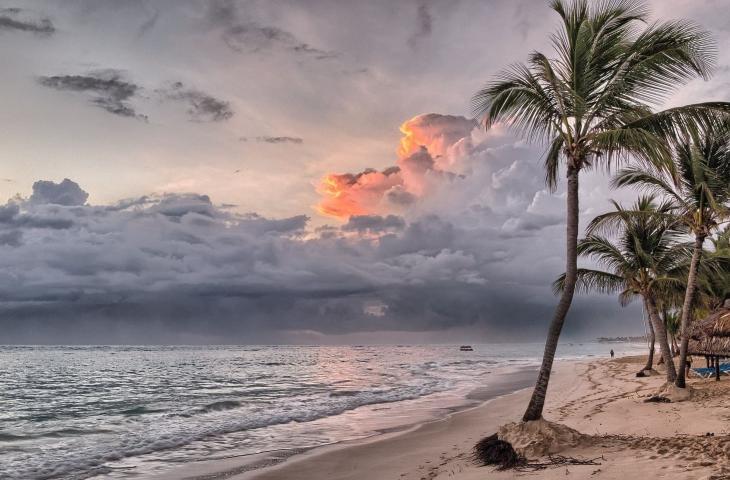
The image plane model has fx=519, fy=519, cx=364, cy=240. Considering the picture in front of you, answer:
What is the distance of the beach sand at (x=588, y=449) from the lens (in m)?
7.70

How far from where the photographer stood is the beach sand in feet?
25.2

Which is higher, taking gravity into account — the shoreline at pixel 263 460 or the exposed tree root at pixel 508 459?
the exposed tree root at pixel 508 459

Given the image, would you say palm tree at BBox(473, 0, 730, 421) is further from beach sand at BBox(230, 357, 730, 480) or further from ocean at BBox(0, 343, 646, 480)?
ocean at BBox(0, 343, 646, 480)

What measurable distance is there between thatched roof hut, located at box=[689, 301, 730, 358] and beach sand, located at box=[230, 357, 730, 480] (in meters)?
4.63

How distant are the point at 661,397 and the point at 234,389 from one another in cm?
2811

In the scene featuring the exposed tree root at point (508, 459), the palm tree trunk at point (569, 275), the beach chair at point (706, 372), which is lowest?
the beach chair at point (706, 372)

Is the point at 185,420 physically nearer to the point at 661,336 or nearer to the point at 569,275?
the point at 569,275

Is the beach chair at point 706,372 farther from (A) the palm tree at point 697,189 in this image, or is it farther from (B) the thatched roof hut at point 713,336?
(A) the palm tree at point 697,189

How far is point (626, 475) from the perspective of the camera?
7.30 m

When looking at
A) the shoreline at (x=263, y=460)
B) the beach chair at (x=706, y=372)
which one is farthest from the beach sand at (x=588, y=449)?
the beach chair at (x=706, y=372)

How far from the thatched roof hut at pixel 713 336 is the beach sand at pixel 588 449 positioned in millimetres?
4633

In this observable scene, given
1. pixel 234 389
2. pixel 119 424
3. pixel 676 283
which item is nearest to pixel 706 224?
pixel 676 283

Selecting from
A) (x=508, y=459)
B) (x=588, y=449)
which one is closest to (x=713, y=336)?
(x=588, y=449)

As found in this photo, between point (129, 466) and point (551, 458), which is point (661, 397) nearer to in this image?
point (551, 458)
